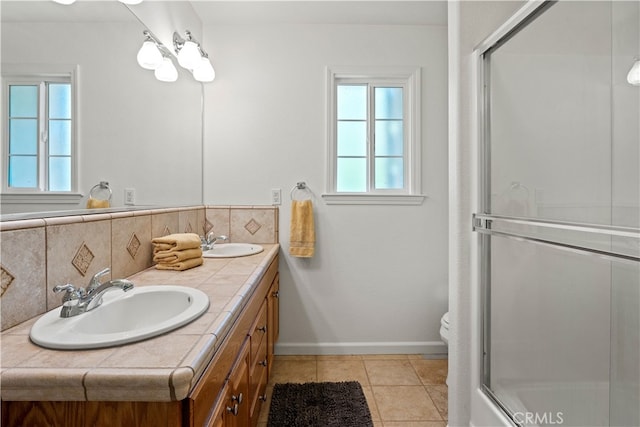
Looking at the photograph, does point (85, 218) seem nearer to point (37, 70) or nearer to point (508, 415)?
point (37, 70)

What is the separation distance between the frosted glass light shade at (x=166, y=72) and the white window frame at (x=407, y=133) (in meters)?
1.03

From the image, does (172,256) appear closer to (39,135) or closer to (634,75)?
(39,135)

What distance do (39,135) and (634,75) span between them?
5.99ft

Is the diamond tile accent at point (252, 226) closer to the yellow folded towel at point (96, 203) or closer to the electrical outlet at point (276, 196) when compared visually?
the electrical outlet at point (276, 196)

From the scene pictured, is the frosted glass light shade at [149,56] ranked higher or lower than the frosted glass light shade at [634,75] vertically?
higher

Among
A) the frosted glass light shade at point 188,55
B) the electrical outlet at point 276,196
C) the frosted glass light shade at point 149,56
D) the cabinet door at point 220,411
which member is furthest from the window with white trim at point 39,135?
the electrical outlet at point 276,196

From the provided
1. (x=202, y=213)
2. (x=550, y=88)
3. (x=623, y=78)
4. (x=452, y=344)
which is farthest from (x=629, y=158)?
(x=202, y=213)

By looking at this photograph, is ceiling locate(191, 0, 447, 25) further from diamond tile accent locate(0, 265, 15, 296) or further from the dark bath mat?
the dark bath mat

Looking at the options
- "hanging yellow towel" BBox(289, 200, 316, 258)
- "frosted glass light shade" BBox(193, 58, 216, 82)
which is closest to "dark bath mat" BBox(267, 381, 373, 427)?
"hanging yellow towel" BBox(289, 200, 316, 258)

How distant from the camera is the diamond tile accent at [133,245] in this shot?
4.33 feet

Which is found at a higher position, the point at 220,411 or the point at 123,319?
the point at 123,319

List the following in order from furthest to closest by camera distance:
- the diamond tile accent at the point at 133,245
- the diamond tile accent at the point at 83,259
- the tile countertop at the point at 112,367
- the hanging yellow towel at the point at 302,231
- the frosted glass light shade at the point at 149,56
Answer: the hanging yellow towel at the point at 302,231, the frosted glass light shade at the point at 149,56, the diamond tile accent at the point at 133,245, the diamond tile accent at the point at 83,259, the tile countertop at the point at 112,367

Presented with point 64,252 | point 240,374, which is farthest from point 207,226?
point 240,374

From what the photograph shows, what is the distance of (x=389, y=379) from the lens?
1.99 metres
